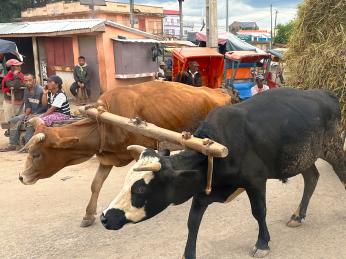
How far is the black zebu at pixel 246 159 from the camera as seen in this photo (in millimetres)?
2850

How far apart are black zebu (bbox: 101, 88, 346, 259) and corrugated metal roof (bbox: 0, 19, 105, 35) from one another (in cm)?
1069

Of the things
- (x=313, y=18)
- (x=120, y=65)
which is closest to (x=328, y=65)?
(x=313, y=18)

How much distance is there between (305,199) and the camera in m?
4.34

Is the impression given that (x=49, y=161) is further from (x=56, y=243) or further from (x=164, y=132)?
(x=164, y=132)

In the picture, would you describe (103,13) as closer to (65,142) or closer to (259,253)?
(65,142)

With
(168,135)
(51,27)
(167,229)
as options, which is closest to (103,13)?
(51,27)

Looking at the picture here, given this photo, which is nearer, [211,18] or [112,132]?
[112,132]

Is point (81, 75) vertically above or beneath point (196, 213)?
above

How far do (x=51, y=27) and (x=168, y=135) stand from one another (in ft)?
45.5

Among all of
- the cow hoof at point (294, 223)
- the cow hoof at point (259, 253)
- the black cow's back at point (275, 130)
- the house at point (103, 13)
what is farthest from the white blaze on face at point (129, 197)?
the house at point (103, 13)

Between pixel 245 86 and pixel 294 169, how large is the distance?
880 cm

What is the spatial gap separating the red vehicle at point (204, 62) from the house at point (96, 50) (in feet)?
10.4

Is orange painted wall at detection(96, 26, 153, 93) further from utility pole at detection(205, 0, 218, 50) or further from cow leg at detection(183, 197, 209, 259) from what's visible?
cow leg at detection(183, 197, 209, 259)

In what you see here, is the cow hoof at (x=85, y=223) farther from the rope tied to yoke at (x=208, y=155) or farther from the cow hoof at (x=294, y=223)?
the cow hoof at (x=294, y=223)
